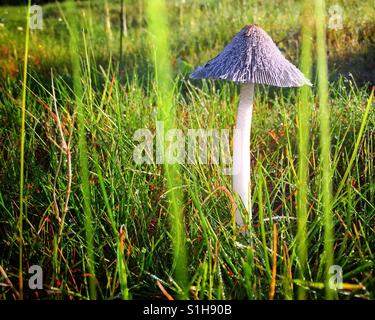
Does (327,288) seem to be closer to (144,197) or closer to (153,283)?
(153,283)

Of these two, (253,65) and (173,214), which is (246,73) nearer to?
(253,65)

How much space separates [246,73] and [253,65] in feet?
0.12

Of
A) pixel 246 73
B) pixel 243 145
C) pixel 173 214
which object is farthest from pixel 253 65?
pixel 173 214

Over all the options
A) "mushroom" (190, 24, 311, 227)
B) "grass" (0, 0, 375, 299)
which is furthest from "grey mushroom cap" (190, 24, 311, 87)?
"grass" (0, 0, 375, 299)

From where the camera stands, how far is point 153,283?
110 centimetres

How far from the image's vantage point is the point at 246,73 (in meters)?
1.16

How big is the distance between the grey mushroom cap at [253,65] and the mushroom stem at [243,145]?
76mm

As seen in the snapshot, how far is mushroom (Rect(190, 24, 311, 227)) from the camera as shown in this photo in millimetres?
1171

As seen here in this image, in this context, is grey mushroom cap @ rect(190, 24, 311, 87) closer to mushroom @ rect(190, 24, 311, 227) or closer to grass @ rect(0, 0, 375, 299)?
mushroom @ rect(190, 24, 311, 227)

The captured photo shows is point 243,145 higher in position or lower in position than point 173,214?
higher

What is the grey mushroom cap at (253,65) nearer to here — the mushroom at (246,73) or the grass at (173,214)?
the mushroom at (246,73)

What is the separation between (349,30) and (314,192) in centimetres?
217

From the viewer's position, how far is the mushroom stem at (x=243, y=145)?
48.9 inches

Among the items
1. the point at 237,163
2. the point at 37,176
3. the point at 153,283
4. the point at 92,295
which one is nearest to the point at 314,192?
the point at 237,163
